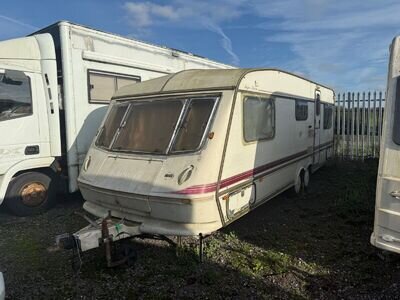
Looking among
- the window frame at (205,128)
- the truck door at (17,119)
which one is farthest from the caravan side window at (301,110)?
the truck door at (17,119)

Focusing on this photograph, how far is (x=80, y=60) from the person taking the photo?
6309 mm

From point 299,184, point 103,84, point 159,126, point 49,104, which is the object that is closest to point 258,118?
point 159,126

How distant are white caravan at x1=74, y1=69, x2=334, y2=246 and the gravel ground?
1.61 ft

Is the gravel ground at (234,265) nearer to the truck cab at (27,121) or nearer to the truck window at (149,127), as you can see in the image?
the truck cab at (27,121)

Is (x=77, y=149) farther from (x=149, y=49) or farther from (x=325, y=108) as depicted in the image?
(x=325, y=108)

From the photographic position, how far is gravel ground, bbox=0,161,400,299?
3.76 m

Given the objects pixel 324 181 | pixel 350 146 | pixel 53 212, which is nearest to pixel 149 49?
pixel 53 212

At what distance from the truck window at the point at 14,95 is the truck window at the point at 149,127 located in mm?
2213

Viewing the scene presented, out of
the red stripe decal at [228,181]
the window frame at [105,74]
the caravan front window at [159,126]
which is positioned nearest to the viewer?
the red stripe decal at [228,181]

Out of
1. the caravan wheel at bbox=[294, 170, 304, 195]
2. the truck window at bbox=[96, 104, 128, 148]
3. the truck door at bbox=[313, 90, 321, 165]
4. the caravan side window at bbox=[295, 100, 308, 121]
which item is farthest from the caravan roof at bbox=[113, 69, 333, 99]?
the truck door at bbox=[313, 90, 321, 165]

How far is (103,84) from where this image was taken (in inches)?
264

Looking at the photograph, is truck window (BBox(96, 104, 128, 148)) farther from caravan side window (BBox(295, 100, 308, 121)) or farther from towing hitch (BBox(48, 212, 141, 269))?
caravan side window (BBox(295, 100, 308, 121))

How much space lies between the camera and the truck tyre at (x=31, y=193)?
614 cm

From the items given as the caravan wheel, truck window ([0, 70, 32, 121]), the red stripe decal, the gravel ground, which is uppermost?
truck window ([0, 70, 32, 121])
